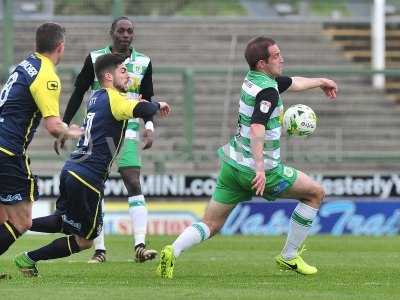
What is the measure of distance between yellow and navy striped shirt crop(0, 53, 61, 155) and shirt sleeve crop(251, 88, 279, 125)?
177 centimetres

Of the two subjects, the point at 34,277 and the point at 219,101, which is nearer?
the point at 34,277

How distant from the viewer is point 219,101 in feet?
71.9

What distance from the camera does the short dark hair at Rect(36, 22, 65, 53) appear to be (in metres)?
9.80

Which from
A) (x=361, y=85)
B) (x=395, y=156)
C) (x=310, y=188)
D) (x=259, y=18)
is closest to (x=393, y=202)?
(x=395, y=156)

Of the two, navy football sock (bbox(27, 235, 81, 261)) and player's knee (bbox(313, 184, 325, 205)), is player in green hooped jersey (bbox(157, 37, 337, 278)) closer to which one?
player's knee (bbox(313, 184, 325, 205))

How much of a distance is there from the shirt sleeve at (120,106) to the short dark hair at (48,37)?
26.7 inches

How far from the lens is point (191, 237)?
10.4 metres

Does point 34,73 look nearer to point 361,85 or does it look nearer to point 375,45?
point 361,85

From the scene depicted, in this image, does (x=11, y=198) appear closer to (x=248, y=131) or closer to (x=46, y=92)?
(x=46, y=92)

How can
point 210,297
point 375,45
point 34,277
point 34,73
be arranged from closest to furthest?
point 210,297
point 34,73
point 34,277
point 375,45

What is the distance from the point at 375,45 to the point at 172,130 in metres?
4.98

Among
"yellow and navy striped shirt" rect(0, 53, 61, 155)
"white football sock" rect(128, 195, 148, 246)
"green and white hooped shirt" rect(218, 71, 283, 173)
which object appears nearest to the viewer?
"yellow and navy striped shirt" rect(0, 53, 61, 155)

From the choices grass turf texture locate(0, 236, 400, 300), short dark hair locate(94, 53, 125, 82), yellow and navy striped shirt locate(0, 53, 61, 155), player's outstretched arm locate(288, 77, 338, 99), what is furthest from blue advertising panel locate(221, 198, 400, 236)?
yellow and navy striped shirt locate(0, 53, 61, 155)

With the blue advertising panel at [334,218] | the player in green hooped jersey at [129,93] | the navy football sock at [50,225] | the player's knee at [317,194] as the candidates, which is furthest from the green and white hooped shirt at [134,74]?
the blue advertising panel at [334,218]
